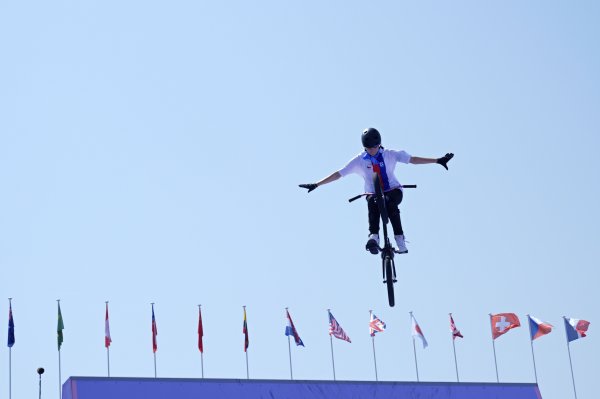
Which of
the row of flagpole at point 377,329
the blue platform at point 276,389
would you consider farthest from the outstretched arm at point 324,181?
the row of flagpole at point 377,329

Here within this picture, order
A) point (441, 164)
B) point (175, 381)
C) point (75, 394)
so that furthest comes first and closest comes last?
point (175, 381) < point (75, 394) < point (441, 164)

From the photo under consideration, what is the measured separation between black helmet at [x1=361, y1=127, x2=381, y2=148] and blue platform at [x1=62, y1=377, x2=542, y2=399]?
23129 millimetres

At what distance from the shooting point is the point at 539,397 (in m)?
62.1

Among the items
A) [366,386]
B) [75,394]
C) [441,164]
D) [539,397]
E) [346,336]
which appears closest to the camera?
[441,164]

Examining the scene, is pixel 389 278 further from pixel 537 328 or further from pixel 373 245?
pixel 537 328

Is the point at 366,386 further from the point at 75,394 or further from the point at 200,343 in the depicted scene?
the point at 200,343

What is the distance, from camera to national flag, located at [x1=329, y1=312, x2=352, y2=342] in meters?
76.9

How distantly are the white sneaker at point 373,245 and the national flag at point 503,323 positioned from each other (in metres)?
50.5

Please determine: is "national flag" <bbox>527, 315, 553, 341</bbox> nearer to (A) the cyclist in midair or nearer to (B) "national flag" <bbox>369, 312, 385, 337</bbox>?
(B) "national flag" <bbox>369, 312, 385, 337</bbox>

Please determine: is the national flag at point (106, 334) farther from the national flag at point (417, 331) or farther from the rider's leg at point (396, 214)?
the rider's leg at point (396, 214)

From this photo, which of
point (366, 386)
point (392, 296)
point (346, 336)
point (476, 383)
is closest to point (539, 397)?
point (476, 383)

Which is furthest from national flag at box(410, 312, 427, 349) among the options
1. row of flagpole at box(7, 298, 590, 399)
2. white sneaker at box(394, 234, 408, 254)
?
white sneaker at box(394, 234, 408, 254)

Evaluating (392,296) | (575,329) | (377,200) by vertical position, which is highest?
(575,329)

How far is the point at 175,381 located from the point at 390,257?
25.3 m
